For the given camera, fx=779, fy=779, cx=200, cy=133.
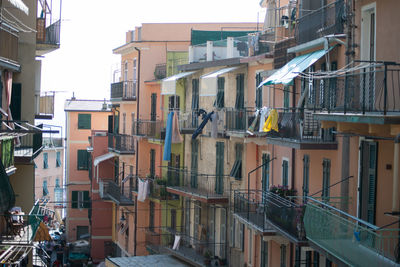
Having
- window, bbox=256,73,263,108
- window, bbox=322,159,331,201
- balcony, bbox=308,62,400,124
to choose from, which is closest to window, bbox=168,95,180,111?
window, bbox=256,73,263,108

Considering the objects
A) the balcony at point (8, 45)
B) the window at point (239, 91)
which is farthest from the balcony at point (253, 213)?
the balcony at point (8, 45)

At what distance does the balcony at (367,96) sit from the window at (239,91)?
10.8 meters

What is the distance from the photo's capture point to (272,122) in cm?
2223

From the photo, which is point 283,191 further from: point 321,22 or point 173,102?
point 173,102

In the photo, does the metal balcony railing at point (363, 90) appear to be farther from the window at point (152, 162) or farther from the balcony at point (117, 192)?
the balcony at point (117, 192)

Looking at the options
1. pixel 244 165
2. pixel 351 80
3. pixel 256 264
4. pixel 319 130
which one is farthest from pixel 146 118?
pixel 351 80

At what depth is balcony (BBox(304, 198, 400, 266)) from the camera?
13.9m

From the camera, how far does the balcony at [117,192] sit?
1676 inches

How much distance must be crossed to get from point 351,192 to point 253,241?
923cm

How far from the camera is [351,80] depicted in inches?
688

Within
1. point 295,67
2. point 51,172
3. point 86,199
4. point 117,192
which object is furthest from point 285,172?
point 51,172

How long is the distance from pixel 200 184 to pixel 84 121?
1054 inches

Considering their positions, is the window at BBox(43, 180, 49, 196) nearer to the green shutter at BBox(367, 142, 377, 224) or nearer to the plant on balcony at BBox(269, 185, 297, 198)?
the plant on balcony at BBox(269, 185, 297, 198)

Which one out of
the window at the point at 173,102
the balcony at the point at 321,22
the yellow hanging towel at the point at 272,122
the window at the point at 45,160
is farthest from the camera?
the window at the point at 45,160
